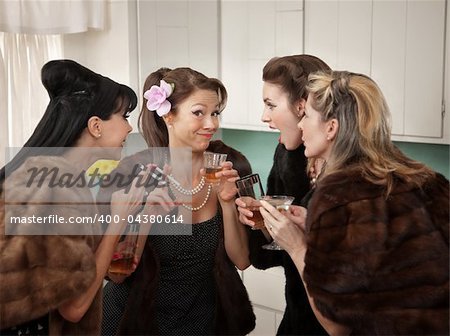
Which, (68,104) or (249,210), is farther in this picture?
(249,210)

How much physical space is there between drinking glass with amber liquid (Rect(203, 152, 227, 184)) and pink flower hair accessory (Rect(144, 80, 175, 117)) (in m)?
0.20

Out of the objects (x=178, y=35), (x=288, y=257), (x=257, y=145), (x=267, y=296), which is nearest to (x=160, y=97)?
(x=288, y=257)

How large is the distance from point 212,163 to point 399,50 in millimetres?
956

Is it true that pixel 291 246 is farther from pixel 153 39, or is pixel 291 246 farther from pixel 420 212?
pixel 153 39

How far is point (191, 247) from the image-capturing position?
79.7 inches

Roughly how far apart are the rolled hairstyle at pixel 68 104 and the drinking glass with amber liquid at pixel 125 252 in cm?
31

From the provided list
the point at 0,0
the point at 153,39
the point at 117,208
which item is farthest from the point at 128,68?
the point at 117,208

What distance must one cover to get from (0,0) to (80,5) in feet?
1.09

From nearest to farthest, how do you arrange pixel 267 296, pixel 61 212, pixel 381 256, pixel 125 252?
pixel 381 256 → pixel 61 212 → pixel 125 252 → pixel 267 296

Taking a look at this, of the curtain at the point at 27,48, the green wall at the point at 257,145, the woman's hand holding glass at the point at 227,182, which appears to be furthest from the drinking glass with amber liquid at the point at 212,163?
the green wall at the point at 257,145

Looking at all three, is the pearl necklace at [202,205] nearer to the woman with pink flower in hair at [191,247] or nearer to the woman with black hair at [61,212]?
the woman with pink flower in hair at [191,247]

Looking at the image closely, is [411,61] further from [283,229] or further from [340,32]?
[283,229]

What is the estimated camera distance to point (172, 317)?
204cm

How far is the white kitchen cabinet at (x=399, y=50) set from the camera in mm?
2402
